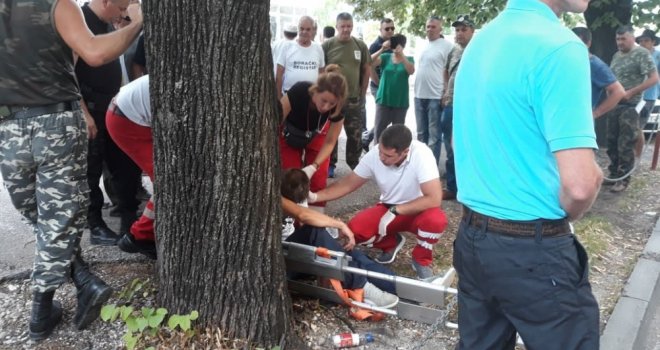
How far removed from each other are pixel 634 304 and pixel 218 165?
2.92m

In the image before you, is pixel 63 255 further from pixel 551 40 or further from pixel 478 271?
pixel 551 40

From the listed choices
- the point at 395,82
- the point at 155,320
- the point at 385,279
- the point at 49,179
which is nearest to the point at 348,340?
the point at 385,279

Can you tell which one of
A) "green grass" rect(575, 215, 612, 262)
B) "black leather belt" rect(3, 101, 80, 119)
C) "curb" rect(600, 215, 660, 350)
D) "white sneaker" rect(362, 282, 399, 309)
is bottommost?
"curb" rect(600, 215, 660, 350)

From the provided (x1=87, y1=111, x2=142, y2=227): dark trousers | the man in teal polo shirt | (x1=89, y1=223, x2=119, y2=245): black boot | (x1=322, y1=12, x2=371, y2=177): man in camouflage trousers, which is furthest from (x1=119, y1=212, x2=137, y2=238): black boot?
the man in teal polo shirt

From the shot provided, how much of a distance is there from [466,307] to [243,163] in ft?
3.81

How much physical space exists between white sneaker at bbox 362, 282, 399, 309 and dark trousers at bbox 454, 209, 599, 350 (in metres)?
1.28

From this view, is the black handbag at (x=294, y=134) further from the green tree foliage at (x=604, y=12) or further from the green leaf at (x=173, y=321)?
the green tree foliage at (x=604, y=12)

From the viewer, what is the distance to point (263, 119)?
2.46 m

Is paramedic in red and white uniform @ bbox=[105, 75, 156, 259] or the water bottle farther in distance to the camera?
paramedic in red and white uniform @ bbox=[105, 75, 156, 259]

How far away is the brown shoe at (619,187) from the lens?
20.1 ft

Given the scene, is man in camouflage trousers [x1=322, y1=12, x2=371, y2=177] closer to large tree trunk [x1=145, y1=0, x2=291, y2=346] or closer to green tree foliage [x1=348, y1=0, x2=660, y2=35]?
green tree foliage [x1=348, y1=0, x2=660, y2=35]

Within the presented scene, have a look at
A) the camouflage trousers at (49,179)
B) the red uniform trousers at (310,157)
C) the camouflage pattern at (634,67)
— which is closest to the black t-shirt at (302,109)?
the red uniform trousers at (310,157)

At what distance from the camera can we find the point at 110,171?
13.7 ft

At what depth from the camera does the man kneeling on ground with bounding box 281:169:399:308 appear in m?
3.06
